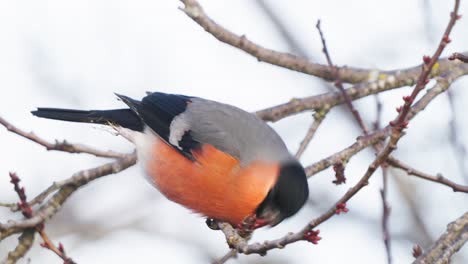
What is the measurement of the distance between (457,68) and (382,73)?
39 cm

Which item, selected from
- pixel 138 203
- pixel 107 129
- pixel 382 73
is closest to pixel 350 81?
pixel 382 73

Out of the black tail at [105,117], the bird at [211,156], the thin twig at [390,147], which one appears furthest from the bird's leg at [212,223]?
the thin twig at [390,147]

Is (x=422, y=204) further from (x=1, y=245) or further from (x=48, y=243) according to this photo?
(x=48, y=243)

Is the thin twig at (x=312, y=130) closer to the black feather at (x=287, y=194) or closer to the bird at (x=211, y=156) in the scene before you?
the bird at (x=211, y=156)

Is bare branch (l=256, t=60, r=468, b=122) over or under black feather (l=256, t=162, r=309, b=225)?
over

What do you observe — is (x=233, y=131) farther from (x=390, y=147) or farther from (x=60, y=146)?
(x=390, y=147)

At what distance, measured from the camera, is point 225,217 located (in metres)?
3.58

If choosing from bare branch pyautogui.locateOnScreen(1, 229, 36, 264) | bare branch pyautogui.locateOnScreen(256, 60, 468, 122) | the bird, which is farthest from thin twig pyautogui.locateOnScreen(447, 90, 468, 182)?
bare branch pyautogui.locateOnScreen(1, 229, 36, 264)

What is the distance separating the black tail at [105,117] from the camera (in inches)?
174

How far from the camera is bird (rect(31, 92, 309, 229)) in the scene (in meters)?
3.51

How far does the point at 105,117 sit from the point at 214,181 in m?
0.98

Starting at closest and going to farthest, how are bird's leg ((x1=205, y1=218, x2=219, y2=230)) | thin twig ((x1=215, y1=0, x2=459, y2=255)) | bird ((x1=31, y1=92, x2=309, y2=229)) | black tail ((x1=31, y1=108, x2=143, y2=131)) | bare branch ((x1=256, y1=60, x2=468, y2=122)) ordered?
thin twig ((x1=215, y1=0, x2=459, y2=255)), bird ((x1=31, y1=92, x2=309, y2=229)), bird's leg ((x1=205, y1=218, x2=219, y2=230)), bare branch ((x1=256, y1=60, x2=468, y2=122)), black tail ((x1=31, y1=108, x2=143, y2=131))

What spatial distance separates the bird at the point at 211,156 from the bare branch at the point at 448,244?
0.63 meters

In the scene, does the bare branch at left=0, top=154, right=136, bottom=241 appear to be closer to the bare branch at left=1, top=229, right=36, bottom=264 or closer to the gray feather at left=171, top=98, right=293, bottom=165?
the bare branch at left=1, top=229, right=36, bottom=264
